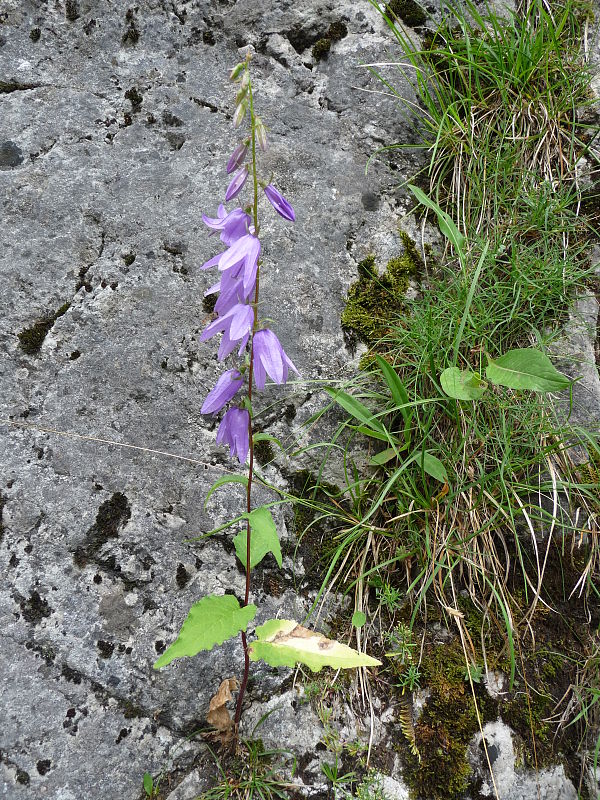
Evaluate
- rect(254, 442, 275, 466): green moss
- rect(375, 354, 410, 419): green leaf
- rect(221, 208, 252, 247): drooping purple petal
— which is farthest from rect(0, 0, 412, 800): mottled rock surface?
rect(221, 208, 252, 247): drooping purple petal

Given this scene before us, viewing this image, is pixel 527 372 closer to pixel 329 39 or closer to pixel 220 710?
pixel 220 710

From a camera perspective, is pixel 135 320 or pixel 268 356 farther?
pixel 135 320

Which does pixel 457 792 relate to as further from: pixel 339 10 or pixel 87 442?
pixel 339 10

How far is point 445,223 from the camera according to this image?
2.54 m

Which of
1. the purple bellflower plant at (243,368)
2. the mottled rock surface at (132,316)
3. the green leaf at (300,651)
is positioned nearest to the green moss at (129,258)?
the mottled rock surface at (132,316)

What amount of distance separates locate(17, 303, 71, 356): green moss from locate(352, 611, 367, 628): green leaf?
144cm

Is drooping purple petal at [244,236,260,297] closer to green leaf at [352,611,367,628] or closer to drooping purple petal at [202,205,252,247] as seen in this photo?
Result: drooping purple petal at [202,205,252,247]

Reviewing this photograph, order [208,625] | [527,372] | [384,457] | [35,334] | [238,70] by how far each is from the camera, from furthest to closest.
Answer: [384,457], [35,334], [527,372], [208,625], [238,70]

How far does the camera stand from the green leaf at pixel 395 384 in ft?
7.22

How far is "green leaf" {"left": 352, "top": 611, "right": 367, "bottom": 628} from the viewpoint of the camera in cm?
203

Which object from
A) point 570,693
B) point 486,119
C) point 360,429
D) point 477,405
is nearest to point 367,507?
point 360,429

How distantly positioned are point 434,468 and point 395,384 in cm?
33

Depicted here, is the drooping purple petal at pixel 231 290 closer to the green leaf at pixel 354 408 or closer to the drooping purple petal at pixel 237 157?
the drooping purple petal at pixel 237 157

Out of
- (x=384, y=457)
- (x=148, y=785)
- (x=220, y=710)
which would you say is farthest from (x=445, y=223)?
(x=148, y=785)
